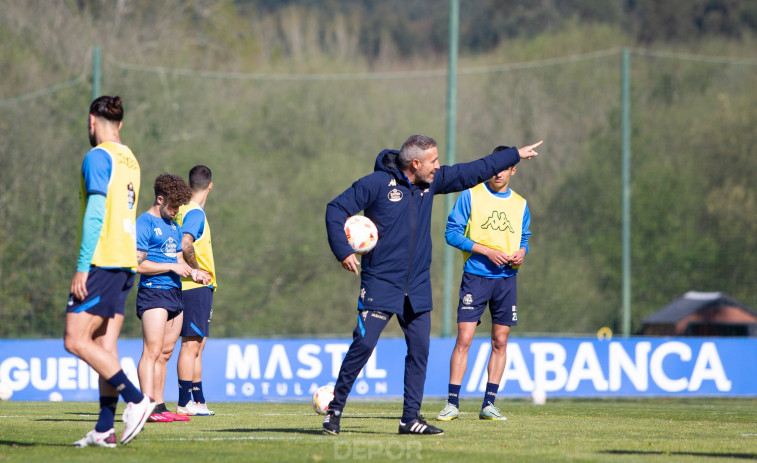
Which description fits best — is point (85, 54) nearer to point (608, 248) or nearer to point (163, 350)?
point (608, 248)

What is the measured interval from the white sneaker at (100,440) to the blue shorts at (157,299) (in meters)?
2.20

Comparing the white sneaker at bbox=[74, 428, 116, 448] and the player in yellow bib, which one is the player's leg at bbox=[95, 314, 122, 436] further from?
the player in yellow bib

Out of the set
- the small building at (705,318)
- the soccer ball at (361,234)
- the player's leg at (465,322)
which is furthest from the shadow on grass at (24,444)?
the small building at (705,318)

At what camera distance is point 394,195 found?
7.72 metres

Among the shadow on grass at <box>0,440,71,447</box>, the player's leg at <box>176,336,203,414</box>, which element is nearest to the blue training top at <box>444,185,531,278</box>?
the player's leg at <box>176,336,203,414</box>

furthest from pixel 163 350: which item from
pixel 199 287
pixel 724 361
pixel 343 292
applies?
pixel 343 292

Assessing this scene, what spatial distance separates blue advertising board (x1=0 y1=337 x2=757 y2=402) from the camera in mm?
15617

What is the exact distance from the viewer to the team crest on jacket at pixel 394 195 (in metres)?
7.71

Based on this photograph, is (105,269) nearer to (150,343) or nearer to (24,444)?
(24,444)

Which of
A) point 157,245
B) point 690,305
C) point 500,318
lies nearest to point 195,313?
point 157,245

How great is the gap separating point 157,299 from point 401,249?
246 centimetres

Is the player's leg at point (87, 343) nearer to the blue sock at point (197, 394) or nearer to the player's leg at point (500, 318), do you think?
the blue sock at point (197, 394)
